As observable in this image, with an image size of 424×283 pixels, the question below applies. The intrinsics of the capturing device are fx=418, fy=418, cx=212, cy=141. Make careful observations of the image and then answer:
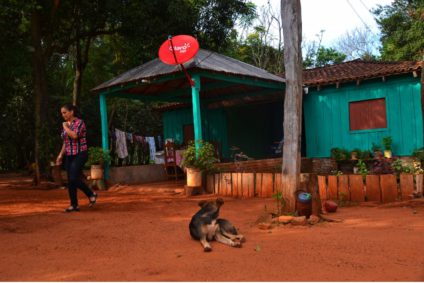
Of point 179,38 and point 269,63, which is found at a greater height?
point 269,63

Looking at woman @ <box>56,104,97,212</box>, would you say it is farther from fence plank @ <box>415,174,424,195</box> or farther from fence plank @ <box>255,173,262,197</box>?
fence plank @ <box>415,174,424,195</box>

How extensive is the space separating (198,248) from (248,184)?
14.5 ft

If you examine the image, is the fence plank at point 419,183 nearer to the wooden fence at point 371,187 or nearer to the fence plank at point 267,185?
the wooden fence at point 371,187

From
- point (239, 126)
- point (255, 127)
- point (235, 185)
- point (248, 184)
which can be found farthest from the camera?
point (255, 127)

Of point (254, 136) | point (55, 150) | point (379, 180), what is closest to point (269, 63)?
point (254, 136)

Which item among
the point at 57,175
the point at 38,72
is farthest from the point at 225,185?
the point at 38,72

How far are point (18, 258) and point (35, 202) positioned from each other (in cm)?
464

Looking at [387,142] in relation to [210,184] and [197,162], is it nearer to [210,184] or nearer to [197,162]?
[210,184]

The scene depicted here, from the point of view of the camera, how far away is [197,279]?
3.31 meters

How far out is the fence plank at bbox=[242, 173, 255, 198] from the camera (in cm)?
867

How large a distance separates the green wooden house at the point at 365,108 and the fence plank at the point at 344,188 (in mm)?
5426

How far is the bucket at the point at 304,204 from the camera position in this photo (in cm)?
571

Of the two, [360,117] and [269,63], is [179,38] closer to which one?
[360,117]

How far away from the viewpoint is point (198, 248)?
4414 millimetres
